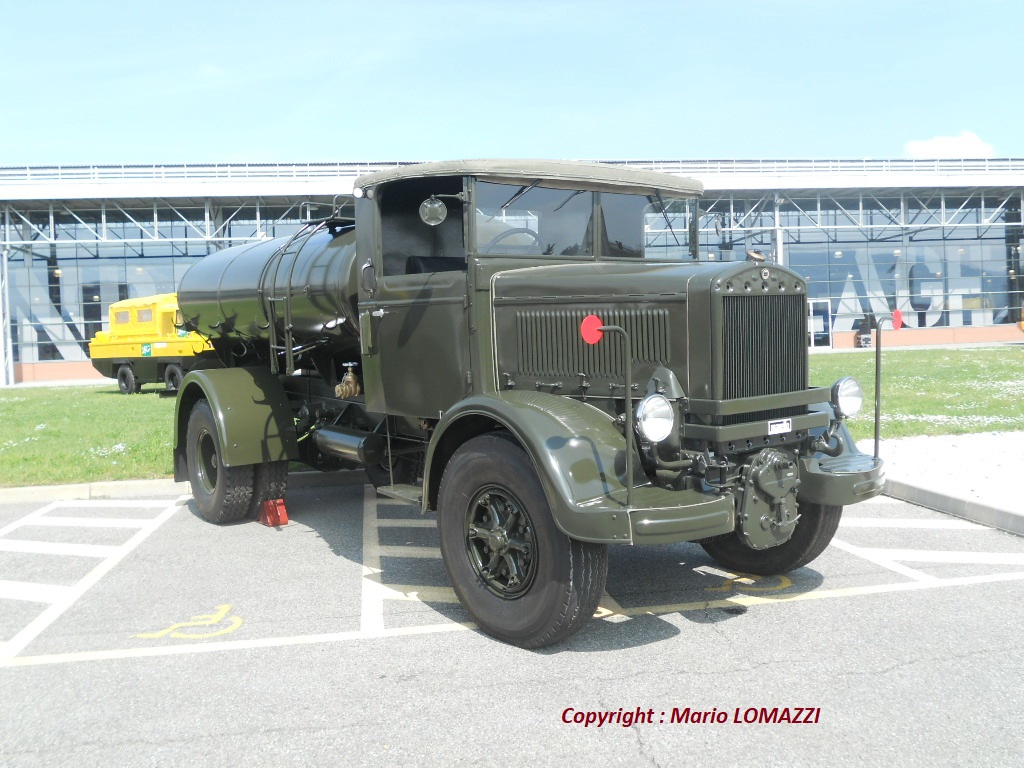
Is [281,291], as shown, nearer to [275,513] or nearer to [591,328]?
[275,513]

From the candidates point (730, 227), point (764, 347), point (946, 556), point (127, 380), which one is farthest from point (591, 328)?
point (730, 227)

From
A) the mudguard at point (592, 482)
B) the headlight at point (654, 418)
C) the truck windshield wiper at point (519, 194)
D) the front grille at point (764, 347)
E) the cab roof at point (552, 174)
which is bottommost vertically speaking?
the mudguard at point (592, 482)

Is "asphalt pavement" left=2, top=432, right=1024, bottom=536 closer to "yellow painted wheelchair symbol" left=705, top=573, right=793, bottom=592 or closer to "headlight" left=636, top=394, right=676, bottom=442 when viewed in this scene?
"yellow painted wheelchair symbol" left=705, top=573, right=793, bottom=592

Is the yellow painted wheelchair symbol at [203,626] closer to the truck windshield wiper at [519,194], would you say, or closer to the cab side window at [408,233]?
the cab side window at [408,233]

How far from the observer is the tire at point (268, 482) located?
289 inches

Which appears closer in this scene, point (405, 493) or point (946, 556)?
point (405, 493)

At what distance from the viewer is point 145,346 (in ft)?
76.0

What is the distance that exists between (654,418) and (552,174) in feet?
6.03

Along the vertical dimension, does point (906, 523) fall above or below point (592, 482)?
below

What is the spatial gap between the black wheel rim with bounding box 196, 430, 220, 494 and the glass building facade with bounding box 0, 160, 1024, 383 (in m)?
20.6

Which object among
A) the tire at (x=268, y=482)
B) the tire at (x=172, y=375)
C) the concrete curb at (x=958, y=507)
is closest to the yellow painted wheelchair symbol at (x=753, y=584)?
the concrete curb at (x=958, y=507)

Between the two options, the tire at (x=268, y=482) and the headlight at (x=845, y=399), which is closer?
the headlight at (x=845, y=399)

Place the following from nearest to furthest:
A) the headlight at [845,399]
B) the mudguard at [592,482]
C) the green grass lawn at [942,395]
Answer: the mudguard at [592,482] → the headlight at [845,399] → the green grass lawn at [942,395]

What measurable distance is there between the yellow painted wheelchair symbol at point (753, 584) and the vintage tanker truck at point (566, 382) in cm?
8
